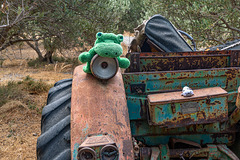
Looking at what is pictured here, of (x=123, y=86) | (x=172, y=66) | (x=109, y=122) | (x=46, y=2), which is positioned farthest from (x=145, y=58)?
(x=46, y=2)

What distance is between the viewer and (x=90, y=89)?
1.71 meters

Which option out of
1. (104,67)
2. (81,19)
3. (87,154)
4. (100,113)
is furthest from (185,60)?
(81,19)

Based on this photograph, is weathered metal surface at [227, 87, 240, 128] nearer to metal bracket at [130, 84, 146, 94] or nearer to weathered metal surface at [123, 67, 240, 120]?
weathered metal surface at [123, 67, 240, 120]

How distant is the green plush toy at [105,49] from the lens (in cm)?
159

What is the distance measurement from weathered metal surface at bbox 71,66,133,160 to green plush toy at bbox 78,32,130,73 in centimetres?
14

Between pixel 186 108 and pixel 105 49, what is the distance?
71 centimetres

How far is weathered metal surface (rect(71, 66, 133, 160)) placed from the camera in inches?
58.9

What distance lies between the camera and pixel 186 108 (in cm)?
180

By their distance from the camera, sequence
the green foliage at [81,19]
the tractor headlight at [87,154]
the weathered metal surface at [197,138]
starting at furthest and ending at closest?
the green foliage at [81,19] → the weathered metal surface at [197,138] → the tractor headlight at [87,154]

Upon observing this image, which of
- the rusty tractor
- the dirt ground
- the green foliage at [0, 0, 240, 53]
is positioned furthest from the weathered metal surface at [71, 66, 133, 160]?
the green foliage at [0, 0, 240, 53]

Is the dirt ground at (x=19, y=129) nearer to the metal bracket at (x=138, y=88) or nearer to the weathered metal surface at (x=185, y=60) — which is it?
the metal bracket at (x=138, y=88)

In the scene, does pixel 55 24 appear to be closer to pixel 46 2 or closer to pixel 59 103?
pixel 46 2

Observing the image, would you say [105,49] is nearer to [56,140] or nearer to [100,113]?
[100,113]

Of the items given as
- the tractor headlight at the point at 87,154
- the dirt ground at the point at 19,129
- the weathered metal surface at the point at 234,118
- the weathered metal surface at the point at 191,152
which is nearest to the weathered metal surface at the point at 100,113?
the tractor headlight at the point at 87,154
